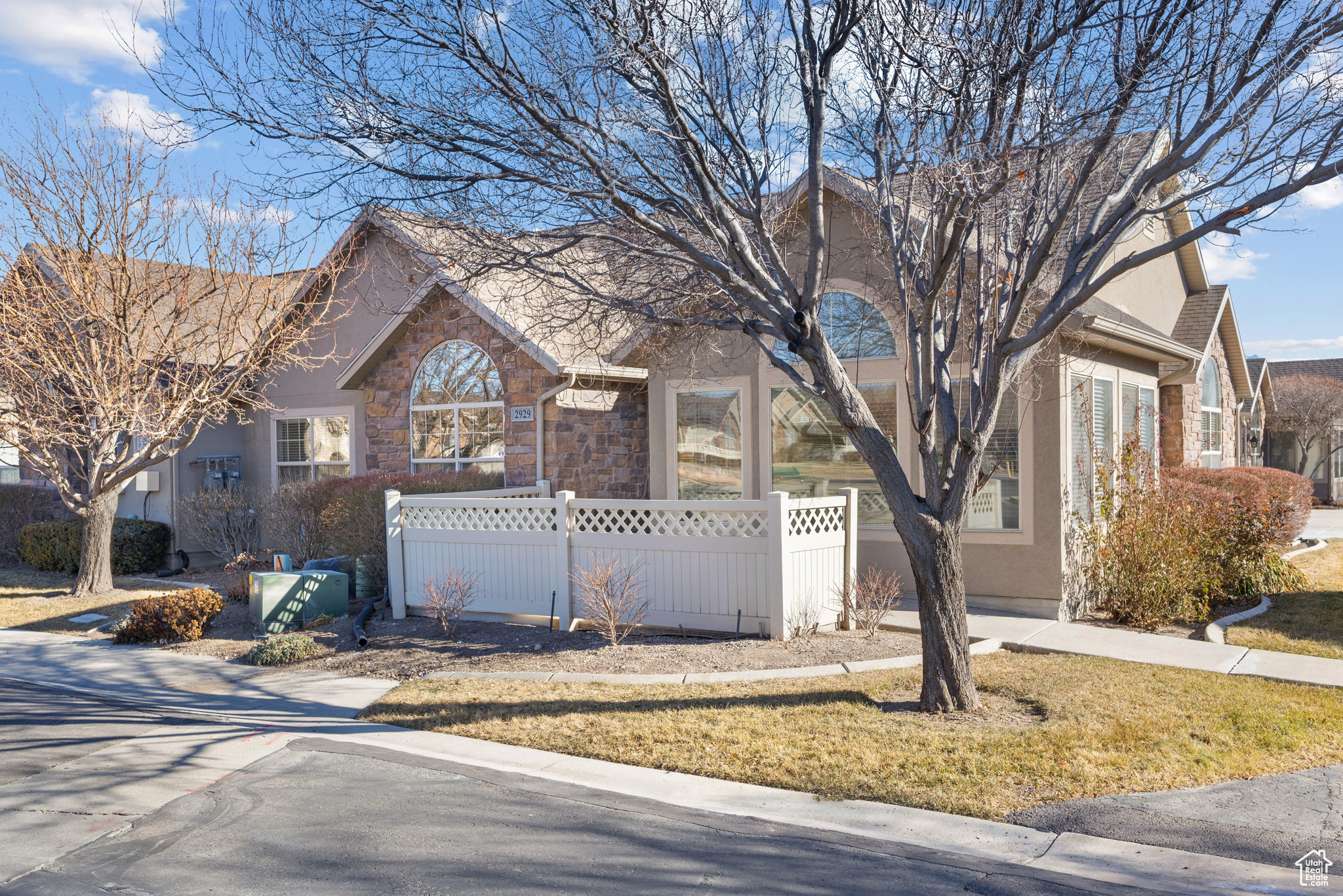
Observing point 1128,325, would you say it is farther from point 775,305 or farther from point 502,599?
point 502,599

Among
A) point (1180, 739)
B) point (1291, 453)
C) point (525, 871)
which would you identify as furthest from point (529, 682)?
point (1291, 453)

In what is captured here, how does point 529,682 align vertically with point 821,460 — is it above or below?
below

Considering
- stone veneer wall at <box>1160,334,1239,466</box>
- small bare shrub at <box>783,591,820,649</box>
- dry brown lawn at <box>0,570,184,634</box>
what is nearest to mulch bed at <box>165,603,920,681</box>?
small bare shrub at <box>783,591,820,649</box>

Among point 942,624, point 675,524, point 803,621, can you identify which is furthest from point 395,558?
point 942,624

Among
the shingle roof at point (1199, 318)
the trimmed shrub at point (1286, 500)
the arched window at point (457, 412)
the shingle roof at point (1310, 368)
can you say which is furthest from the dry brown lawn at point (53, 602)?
the shingle roof at point (1310, 368)

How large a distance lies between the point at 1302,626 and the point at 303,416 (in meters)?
15.3

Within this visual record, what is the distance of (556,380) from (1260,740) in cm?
964

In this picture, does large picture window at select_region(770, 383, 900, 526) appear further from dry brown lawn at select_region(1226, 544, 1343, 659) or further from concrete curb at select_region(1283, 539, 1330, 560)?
concrete curb at select_region(1283, 539, 1330, 560)

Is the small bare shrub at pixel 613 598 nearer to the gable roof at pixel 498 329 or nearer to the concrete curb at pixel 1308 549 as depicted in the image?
the gable roof at pixel 498 329

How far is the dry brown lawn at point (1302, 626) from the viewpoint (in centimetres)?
877

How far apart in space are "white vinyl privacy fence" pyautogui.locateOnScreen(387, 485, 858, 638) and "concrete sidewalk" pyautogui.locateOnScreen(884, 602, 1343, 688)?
1335 millimetres

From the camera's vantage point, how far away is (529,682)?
7.96 m

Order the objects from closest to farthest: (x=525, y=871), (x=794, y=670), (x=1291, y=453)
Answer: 1. (x=525, y=871)
2. (x=794, y=670)
3. (x=1291, y=453)

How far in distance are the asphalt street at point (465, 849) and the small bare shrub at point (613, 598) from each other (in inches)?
125
